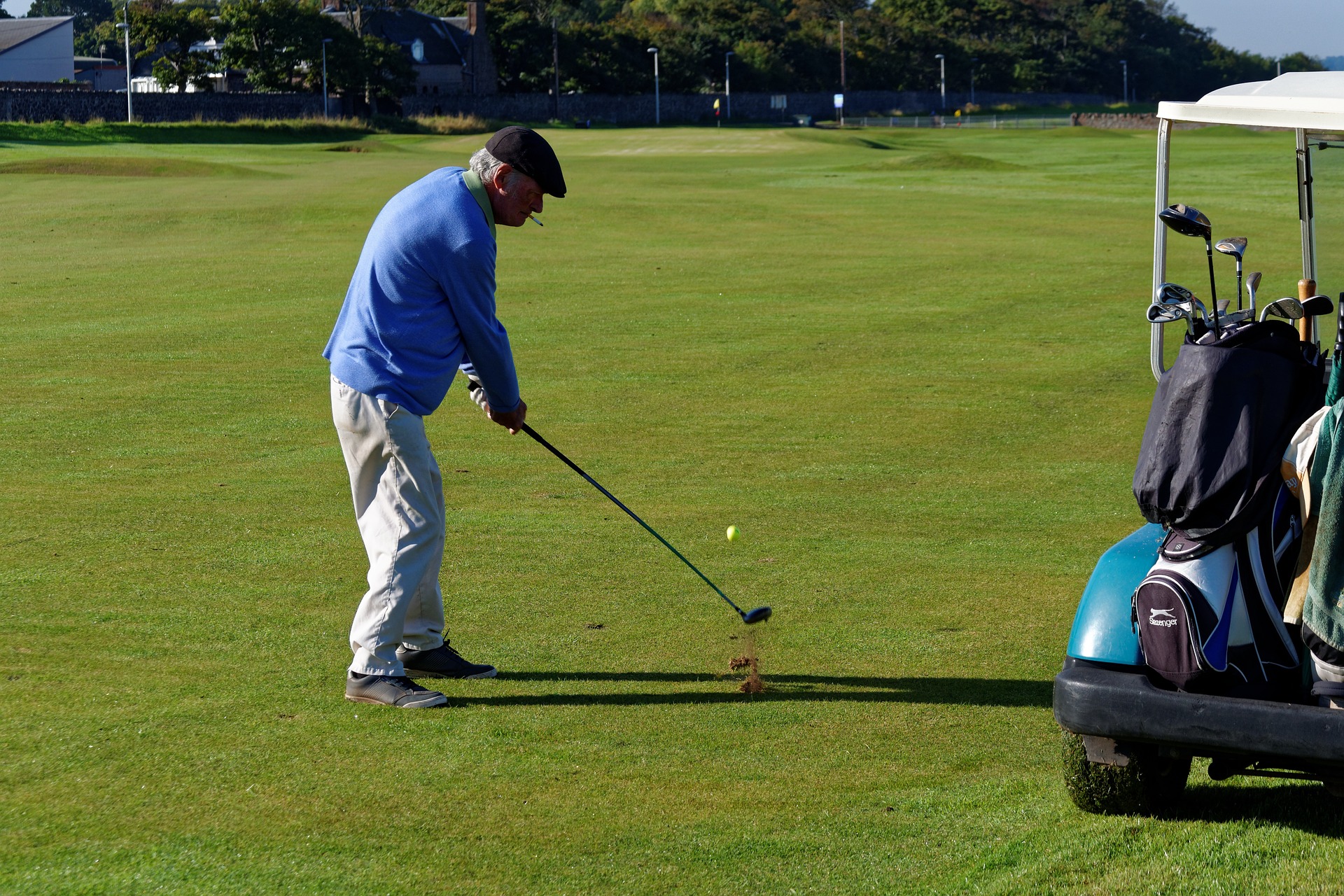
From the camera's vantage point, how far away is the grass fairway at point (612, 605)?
432cm

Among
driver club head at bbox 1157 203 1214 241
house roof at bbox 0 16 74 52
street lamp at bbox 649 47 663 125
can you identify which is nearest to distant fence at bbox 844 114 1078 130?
street lamp at bbox 649 47 663 125

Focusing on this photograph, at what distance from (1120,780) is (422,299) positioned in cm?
307

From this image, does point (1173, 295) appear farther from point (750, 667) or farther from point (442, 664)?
point (442, 664)

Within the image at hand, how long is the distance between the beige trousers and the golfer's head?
902 millimetres

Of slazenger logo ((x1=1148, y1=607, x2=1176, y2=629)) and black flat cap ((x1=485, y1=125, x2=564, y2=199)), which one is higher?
black flat cap ((x1=485, y1=125, x2=564, y2=199))

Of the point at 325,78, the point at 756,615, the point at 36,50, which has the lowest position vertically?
the point at 756,615

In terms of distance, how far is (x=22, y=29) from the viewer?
116812 mm

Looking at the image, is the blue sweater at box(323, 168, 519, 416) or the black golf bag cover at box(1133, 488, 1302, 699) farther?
the blue sweater at box(323, 168, 519, 416)

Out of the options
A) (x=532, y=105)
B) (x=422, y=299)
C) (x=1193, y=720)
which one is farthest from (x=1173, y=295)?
(x=532, y=105)

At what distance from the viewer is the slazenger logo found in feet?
13.6

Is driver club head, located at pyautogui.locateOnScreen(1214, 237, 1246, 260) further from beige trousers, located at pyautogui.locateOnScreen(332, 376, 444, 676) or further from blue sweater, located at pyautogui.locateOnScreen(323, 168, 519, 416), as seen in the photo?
beige trousers, located at pyautogui.locateOnScreen(332, 376, 444, 676)

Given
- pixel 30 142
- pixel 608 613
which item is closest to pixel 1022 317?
pixel 608 613

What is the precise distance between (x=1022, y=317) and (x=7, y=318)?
1153 cm

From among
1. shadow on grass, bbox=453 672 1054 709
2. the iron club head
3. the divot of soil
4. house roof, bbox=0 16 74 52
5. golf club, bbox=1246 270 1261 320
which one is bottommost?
shadow on grass, bbox=453 672 1054 709
